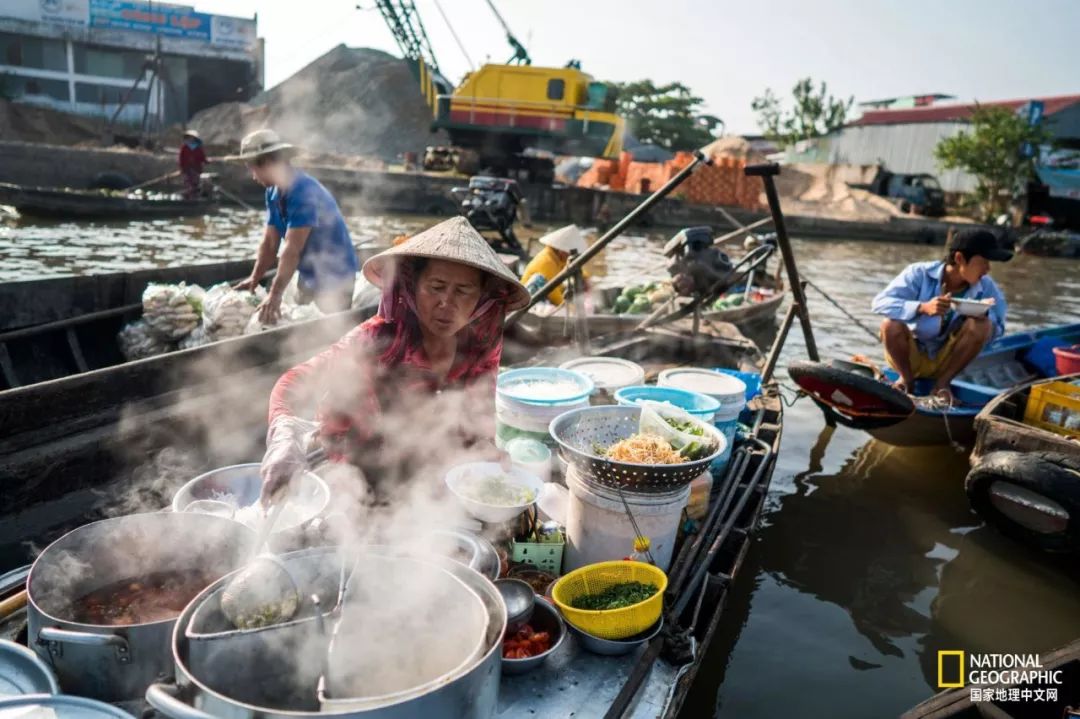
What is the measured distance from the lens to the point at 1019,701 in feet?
8.45

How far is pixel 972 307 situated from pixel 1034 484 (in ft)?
6.73

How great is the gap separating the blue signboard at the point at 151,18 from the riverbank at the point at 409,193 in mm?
13762

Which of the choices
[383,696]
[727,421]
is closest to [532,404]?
[727,421]

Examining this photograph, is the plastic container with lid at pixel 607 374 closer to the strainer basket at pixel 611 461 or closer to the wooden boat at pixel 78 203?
the strainer basket at pixel 611 461

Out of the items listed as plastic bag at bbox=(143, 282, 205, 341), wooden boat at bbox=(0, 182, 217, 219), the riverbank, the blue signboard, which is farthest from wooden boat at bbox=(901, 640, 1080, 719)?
the blue signboard

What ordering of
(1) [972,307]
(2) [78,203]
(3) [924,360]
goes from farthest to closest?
(2) [78,203]
(3) [924,360]
(1) [972,307]

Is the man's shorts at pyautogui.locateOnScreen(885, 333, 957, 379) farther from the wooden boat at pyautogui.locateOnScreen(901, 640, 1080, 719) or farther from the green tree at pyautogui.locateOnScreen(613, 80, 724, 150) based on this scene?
the green tree at pyautogui.locateOnScreen(613, 80, 724, 150)

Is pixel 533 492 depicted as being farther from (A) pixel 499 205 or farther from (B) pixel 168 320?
(A) pixel 499 205

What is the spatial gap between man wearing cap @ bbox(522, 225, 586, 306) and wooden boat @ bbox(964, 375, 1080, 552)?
390 cm

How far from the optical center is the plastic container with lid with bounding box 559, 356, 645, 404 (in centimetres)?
470

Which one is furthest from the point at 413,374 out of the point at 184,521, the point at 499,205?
the point at 499,205

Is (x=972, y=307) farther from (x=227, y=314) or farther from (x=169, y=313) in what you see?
(x=169, y=313)

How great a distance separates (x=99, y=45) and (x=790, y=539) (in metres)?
39.7

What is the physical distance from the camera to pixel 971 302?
19.4ft
